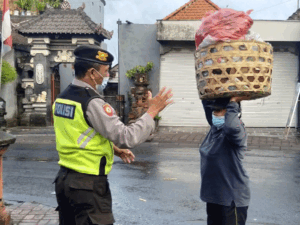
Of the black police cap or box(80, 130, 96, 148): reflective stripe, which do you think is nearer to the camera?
box(80, 130, 96, 148): reflective stripe

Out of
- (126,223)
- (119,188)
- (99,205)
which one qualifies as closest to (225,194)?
(99,205)

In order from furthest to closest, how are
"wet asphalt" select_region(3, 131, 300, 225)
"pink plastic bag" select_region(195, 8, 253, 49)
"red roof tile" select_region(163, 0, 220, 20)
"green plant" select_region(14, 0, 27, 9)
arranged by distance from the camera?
"green plant" select_region(14, 0, 27, 9) → "red roof tile" select_region(163, 0, 220, 20) → "wet asphalt" select_region(3, 131, 300, 225) → "pink plastic bag" select_region(195, 8, 253, 49)

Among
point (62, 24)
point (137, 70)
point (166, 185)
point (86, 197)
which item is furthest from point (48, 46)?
point (86, 197)

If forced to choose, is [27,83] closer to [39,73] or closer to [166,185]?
[39,73]

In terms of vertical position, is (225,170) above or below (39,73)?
below

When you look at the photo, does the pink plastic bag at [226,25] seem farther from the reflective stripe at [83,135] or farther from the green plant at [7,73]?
the green plant at [7,73]

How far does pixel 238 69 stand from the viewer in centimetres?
276

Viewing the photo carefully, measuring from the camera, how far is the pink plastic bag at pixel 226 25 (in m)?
2.90

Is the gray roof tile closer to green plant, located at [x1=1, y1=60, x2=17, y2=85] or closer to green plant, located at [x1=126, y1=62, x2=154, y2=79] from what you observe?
green plant, located at [x1=1, y1=60, x2=17, y2=85]

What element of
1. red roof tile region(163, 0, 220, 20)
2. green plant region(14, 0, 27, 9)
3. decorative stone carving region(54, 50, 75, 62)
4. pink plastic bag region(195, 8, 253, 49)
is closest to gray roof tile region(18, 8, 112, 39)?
decorative stone carving region(54, 50, 75, 62)

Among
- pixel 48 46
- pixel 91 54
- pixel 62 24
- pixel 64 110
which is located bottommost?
pixel 64 110

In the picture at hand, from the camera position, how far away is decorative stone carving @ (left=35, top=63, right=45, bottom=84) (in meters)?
17.2

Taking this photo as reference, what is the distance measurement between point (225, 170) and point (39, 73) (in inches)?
603

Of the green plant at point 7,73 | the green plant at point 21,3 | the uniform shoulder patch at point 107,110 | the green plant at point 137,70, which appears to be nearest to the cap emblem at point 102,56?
the uniform shoulder patch at point 107,110
